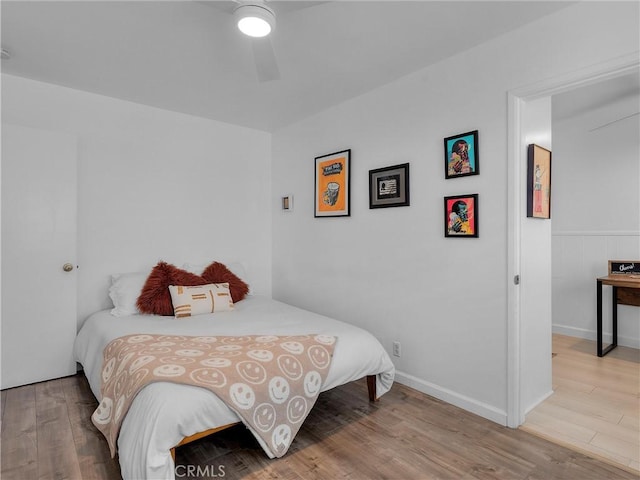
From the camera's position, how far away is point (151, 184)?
11.5 ft

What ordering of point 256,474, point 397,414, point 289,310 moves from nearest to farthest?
1. point 256,474
2. point 397,414
3. point 289,310

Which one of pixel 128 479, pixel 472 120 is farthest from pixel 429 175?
pixel 128 479

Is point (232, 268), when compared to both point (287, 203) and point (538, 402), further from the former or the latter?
point (538, 402)

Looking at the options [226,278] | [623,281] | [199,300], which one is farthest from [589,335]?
[199,300]

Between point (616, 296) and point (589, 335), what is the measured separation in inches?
22.7

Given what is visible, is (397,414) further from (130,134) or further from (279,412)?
(130,134)

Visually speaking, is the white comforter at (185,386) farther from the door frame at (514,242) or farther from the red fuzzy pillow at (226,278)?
the door frame at (514,242)

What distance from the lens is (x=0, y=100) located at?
9.18ft

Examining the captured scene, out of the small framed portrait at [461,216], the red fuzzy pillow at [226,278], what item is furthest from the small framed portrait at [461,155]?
the red fuzzy pillow at [226,278]

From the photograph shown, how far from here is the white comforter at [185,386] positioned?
1.52m

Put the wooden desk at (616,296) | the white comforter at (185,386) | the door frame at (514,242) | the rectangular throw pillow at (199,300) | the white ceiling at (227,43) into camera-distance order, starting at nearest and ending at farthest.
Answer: the white comforter at (185,386) → the white ceiling at (227,43) → the door frame at (514,242) → the rectangular throw pillow at (199,300) → the wooden desk at (616,296)

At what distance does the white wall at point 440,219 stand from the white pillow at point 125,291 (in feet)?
5.40

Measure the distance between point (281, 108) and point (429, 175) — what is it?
1.69 m

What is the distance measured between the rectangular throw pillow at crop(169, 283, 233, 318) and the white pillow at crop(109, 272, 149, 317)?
0.30 m
